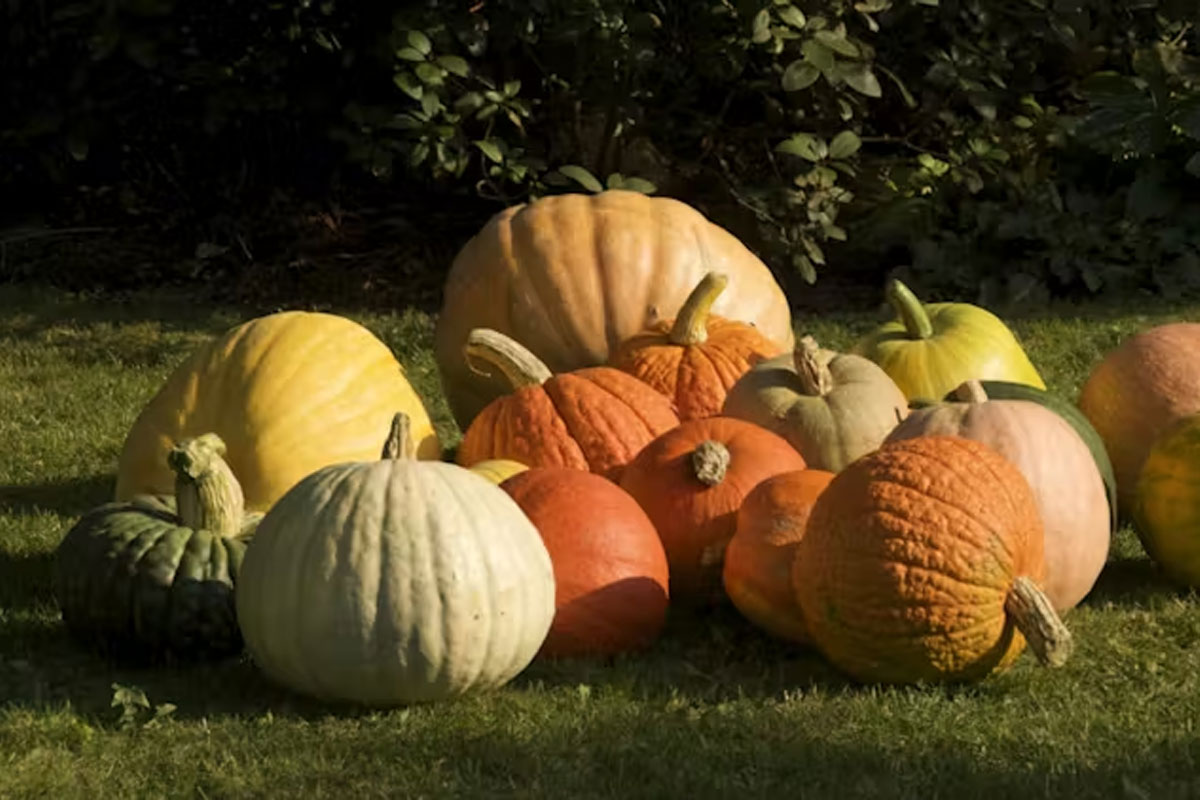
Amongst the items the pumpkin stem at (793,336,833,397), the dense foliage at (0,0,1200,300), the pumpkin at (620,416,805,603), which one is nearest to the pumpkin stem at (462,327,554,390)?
the pumpkin at (620,416,805,603)

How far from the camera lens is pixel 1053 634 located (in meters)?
3.82

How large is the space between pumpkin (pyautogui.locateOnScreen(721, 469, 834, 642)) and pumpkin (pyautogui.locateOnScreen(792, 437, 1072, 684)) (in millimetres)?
168

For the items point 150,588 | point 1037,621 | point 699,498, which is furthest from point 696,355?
point 150,588

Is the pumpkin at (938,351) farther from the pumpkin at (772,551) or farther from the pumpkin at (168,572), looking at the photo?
the pumpkin at (168,572)

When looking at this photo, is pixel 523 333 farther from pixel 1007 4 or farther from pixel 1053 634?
pixel 1007 4

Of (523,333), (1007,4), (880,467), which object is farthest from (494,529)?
(1007,4)

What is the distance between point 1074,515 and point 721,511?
0.79 m

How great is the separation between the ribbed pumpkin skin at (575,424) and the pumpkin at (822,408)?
0.23m

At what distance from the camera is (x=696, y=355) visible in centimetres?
516

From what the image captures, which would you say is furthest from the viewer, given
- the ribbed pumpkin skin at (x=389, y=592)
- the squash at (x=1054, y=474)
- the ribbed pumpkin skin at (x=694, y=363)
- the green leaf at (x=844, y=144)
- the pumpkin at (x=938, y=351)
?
the green leaf at (x=844, y=144)

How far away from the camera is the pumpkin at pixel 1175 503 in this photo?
14.8 ft

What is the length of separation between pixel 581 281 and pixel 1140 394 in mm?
1612

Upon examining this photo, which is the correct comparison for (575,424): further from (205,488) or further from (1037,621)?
(1037,621)

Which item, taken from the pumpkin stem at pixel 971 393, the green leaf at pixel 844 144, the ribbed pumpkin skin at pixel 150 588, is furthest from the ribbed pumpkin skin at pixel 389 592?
the green leaf at pixel 844 144
